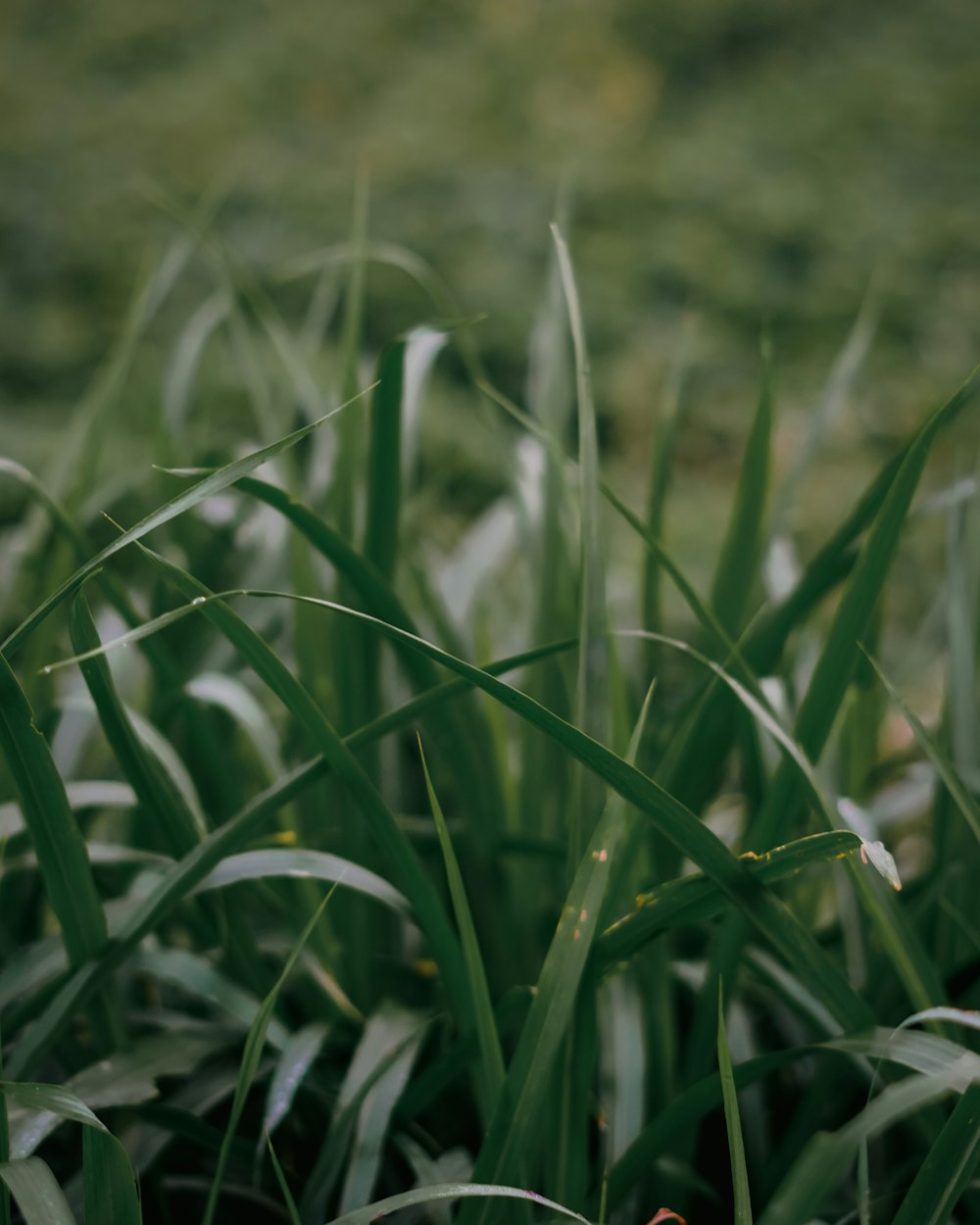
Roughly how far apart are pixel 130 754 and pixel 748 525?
0.42 m

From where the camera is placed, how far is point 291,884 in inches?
27.2

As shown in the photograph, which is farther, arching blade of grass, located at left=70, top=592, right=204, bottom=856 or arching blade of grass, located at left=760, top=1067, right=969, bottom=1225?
arching blade of grass, located at left=70, top=592, right=204, bottom=856

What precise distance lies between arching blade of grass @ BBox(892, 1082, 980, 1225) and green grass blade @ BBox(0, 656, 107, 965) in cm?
43

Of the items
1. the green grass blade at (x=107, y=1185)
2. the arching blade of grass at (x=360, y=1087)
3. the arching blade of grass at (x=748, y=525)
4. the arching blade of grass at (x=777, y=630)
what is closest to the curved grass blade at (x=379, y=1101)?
the arching blade of grass at (x=360, y=1087)

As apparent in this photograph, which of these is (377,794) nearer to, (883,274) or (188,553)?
(188,553)

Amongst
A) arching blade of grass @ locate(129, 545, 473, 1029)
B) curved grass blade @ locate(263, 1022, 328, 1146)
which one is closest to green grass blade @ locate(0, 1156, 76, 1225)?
curved grass blade @ locate(263, 1022, 328, 1146)

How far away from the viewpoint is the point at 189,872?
21.0 inches

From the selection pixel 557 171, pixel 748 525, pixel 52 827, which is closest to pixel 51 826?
pixel 52 827

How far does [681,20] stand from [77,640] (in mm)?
3064

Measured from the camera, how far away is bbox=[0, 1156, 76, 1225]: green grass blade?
1.39 ft

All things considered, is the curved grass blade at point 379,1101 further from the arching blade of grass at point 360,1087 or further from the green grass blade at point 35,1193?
the green grass blade at point 35,1193

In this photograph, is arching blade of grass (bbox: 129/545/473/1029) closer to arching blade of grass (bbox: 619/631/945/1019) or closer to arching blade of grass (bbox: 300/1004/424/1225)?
arching blade of grass (bbox: 300/1004/424/1225)

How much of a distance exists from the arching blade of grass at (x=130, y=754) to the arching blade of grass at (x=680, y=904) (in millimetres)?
249

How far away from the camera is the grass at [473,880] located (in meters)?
0.47
